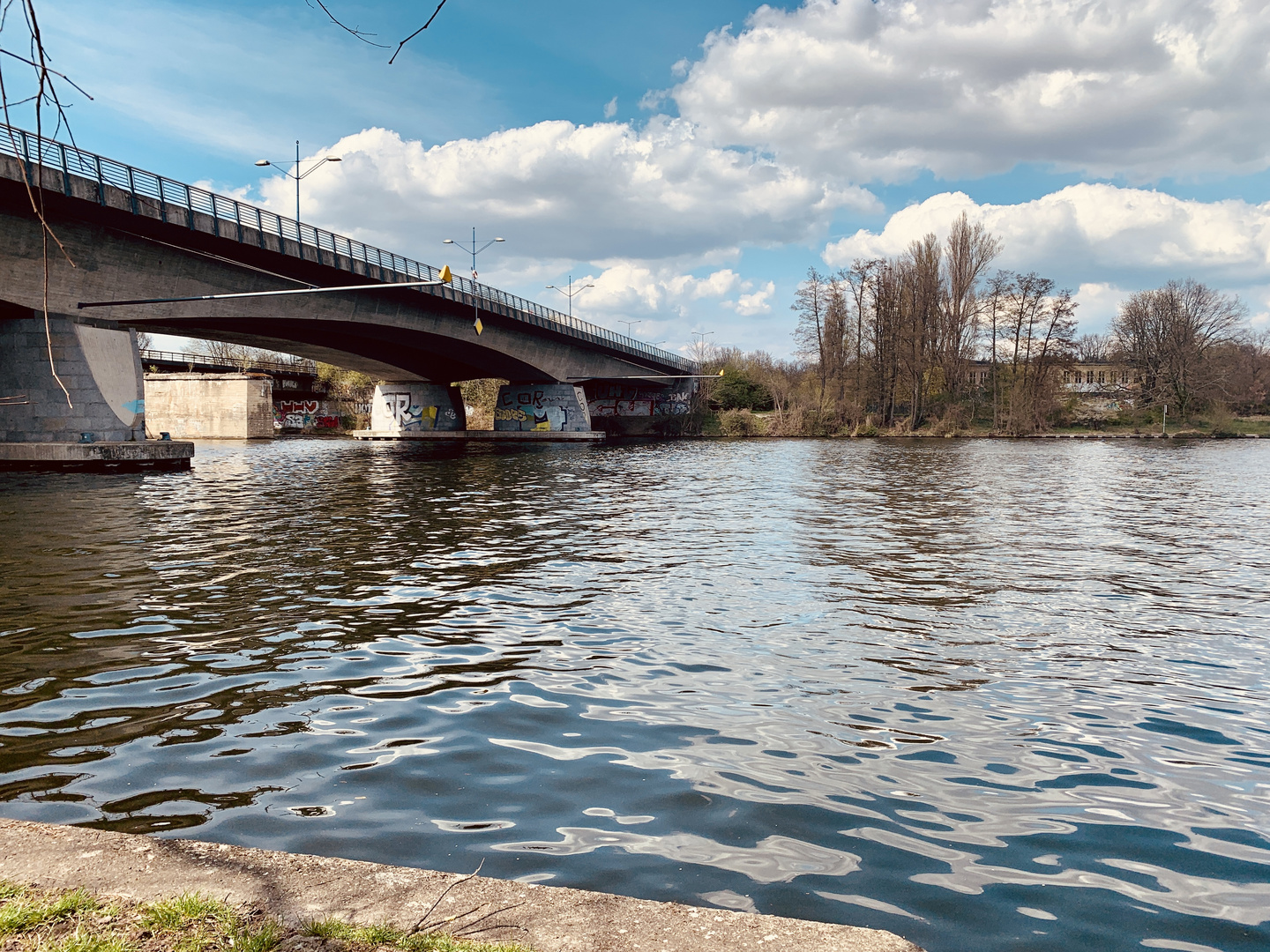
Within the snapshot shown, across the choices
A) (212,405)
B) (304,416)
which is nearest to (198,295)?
(212,405)

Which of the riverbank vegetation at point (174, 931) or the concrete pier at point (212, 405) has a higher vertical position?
the concrete pier at point (212, 405)

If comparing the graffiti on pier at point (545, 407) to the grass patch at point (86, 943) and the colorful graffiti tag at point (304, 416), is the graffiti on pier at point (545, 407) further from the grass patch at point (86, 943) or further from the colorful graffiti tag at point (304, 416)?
the grass patch at point (86, 943)

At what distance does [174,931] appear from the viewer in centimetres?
310

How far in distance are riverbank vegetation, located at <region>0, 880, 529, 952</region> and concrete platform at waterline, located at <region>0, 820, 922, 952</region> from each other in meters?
0.09

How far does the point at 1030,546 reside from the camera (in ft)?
51.9

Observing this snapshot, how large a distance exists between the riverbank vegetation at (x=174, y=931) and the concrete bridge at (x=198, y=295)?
47.2 feet

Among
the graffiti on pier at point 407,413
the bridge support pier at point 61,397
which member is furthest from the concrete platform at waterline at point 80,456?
the graffiti on pier at point 407,413

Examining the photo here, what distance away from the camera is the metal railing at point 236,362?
90250 millimetres

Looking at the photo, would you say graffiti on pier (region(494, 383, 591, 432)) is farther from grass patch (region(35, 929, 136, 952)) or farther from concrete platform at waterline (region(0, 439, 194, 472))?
grass patch (region(35, 929, 136, 952))

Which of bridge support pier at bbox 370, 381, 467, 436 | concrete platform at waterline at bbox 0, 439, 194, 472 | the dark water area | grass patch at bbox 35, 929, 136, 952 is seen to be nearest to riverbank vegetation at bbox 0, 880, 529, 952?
grass patch at bbox 35, 929, 136, 952

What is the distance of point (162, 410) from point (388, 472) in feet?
225

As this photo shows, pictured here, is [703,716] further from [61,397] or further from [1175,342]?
[1175,342]

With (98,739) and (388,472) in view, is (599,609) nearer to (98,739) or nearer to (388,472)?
(98,739)

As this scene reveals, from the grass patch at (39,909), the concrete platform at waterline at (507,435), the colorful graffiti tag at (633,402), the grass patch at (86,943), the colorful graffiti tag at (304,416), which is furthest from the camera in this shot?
the colorful graffiti tag at (304,416)
